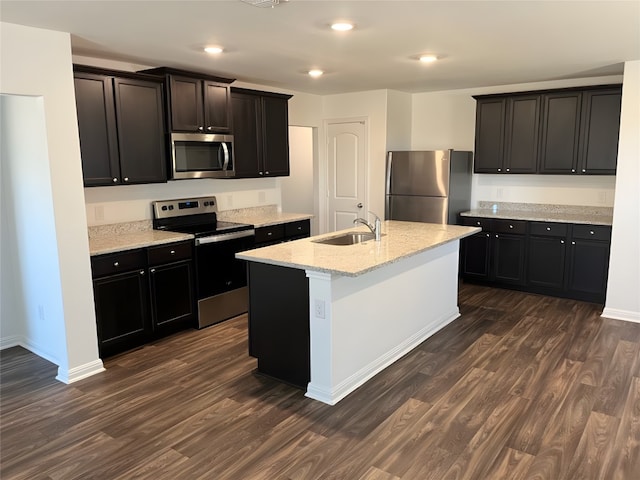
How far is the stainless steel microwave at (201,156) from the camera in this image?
4.56 metres

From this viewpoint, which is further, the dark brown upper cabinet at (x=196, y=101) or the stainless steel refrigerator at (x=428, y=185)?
the stainless steel refrigerator at (x=428, y=185)

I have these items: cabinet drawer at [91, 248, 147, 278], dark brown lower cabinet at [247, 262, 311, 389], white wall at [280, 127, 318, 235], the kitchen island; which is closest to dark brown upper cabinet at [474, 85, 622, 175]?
the kitchen island

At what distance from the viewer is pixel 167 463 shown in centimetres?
262

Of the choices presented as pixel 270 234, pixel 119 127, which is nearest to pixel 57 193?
pixel 119 127

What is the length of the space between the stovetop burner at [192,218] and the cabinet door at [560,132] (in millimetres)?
3523

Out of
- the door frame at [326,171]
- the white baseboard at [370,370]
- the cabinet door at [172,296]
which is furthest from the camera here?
the door frame at [326,171]

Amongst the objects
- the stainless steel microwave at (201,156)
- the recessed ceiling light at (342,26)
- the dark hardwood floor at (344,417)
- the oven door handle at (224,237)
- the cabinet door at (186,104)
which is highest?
the recessed ceiling light at (342,26)

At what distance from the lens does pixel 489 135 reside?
5.95 metres

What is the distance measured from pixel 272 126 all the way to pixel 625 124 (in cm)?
362

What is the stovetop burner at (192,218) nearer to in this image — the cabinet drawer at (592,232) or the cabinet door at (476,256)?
the cabinet door at (476,256)

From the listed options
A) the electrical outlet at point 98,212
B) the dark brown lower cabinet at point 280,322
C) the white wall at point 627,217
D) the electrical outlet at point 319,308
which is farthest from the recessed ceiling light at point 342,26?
the white wall at point 627,217

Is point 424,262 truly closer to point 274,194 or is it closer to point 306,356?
point 306,356

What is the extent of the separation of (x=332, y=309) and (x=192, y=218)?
2.55 m

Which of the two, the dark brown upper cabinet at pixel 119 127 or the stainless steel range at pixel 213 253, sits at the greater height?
the dark brown upper cabinet at pixel 119 127
